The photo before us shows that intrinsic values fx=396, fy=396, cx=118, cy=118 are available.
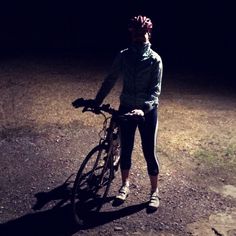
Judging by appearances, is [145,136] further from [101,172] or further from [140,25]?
[140,25]

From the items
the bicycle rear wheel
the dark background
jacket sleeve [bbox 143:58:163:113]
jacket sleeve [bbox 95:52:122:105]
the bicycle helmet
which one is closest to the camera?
the bicycle helmet

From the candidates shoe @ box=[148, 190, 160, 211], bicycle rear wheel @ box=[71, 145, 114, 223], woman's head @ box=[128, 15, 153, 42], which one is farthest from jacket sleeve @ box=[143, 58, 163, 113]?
shoe @ box=[148, 190, 160, 211]

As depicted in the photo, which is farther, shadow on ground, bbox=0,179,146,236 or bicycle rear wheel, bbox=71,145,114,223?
bicycle rear wheel, bbox=71,145,114,223

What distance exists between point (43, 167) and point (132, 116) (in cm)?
261

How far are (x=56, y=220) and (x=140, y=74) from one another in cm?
233

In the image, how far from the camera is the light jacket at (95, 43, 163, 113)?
5098mm

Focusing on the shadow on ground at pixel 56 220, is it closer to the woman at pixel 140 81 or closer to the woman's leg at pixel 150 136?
the woman's leg at pixel 150 136

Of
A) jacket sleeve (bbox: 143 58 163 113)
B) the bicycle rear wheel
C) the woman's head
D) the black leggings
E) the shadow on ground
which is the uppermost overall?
the woman's head

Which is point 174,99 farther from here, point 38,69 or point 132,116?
point 132,116

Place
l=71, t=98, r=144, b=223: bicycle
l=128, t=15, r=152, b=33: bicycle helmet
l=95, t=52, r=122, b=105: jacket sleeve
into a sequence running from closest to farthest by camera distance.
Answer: l=128, t=15, r=152, b=33: bicycle helmet < l=95, t=52, r=122, b=105: jacket sleeve < l=71, t=98, r=144, b=223: bicycle

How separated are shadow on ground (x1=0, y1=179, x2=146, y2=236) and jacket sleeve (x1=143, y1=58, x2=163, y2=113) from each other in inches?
65.1

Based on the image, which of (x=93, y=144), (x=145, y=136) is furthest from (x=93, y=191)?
(x=93, y=144)

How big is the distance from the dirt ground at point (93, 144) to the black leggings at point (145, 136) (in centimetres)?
70

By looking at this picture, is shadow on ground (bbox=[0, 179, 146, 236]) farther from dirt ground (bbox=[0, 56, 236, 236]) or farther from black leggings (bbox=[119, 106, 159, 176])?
black leggings (bbox=[119, 106, 159, 176])
